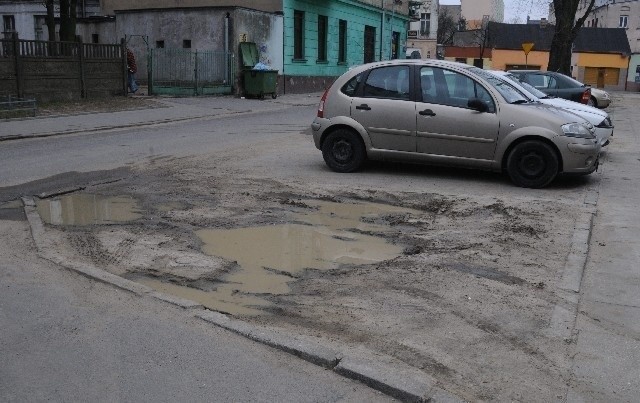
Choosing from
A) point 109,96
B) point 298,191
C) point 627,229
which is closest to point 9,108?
point 109,96

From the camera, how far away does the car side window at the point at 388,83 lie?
1016cm

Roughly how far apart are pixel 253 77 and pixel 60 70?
8.31 meters

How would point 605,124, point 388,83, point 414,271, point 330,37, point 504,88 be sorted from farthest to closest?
point 330,37
point 605,124
point 388,83
point 504,88
point 414,271

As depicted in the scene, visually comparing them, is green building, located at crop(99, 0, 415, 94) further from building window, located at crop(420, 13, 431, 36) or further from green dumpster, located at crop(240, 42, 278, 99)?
building window, located at crop(420, 13, 431, 36)

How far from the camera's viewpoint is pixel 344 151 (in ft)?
34.7

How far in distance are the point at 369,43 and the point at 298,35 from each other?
11.3m

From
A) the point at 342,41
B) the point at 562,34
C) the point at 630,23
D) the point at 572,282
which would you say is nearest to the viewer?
the point at 572,282

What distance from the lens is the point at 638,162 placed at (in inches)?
499

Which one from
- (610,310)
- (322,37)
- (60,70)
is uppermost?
(322,37)

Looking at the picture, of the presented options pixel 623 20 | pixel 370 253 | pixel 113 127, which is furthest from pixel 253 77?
pixel 623 20

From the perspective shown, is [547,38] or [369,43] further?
[547,38]

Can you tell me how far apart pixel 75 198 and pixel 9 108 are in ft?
39.3

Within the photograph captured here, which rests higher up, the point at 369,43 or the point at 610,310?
the point at 369,43

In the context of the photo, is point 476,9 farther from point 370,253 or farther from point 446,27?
point 370,253
